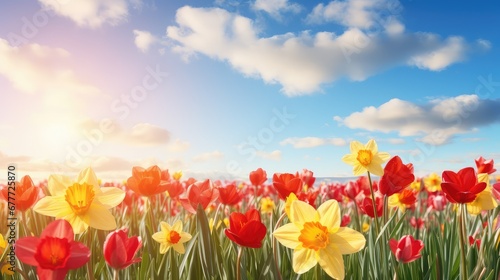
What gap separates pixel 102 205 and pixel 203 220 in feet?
1.33

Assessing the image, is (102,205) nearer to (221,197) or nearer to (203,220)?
(203,220)

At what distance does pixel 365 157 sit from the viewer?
Answer: 8.02ft

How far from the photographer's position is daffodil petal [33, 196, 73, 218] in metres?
1.65

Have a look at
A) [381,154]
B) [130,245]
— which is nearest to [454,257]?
[381,154]

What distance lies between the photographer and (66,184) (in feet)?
5.52

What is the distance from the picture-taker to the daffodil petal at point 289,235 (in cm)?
158

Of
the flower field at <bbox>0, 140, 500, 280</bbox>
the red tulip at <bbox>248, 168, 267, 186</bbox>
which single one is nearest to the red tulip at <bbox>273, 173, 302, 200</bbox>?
the flower field at <bbox>0, 140, 500, 280</bbox>

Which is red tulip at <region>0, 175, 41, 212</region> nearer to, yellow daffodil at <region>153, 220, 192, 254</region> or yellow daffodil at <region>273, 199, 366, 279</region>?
yellow daffodil at <region>153, 220, 192, 254</region>

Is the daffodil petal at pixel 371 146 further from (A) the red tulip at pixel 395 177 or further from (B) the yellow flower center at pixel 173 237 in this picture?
(B) the yellow flower center at pixel 173 237

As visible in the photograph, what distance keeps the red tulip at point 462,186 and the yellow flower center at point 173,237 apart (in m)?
1.29

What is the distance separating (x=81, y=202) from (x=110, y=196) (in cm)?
11

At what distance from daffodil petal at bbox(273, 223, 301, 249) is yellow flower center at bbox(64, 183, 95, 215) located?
2.34 ft

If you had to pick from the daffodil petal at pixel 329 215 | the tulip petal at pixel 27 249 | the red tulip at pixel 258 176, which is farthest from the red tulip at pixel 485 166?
the tulip petal at pixel 27 249

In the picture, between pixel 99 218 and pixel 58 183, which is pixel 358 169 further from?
pixel 58 183
